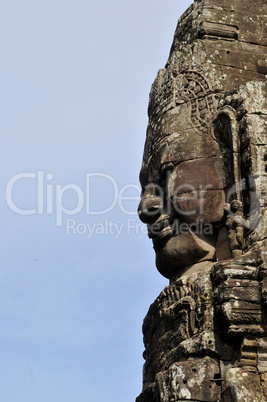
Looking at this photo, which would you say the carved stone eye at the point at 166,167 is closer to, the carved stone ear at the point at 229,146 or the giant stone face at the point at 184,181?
the giant stone face at the point at 184,181

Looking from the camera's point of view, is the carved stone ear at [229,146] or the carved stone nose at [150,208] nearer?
the carved stone ear at [229,146]

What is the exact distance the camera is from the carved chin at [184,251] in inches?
470

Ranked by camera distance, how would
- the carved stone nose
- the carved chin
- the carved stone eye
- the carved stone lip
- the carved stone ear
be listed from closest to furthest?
the carved stone ear, the carved chin, the carved stone lip, the carved stone eye, the carved stone nose

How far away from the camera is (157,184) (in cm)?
1284

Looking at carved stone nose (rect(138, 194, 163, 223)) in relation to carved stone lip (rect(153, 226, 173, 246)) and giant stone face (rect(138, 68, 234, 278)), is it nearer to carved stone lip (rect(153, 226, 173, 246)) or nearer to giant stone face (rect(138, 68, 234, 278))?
giant stone face (rect(138, 68, 234, 278))

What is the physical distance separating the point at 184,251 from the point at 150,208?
36.6 inches

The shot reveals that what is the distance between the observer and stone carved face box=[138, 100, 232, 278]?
11945 mm

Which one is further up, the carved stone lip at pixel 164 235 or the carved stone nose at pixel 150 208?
the carved stone nose at pixel 150 208

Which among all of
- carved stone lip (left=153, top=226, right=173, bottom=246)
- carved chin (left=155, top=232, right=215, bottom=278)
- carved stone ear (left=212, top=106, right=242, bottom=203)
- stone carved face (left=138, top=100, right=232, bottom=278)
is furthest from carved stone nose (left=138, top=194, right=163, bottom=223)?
carved stone ear (left=212, top=106, right=242, bottom=203)

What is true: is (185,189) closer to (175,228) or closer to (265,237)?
(175,228)

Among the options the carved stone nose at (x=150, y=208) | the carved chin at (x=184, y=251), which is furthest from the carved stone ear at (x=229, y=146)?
the carved stone nose at (x=150, y=208)

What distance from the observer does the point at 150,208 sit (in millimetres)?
12633

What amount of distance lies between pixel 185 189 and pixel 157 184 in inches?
31.2

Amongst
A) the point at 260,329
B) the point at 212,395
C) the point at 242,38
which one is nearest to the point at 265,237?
the point at 260,329
